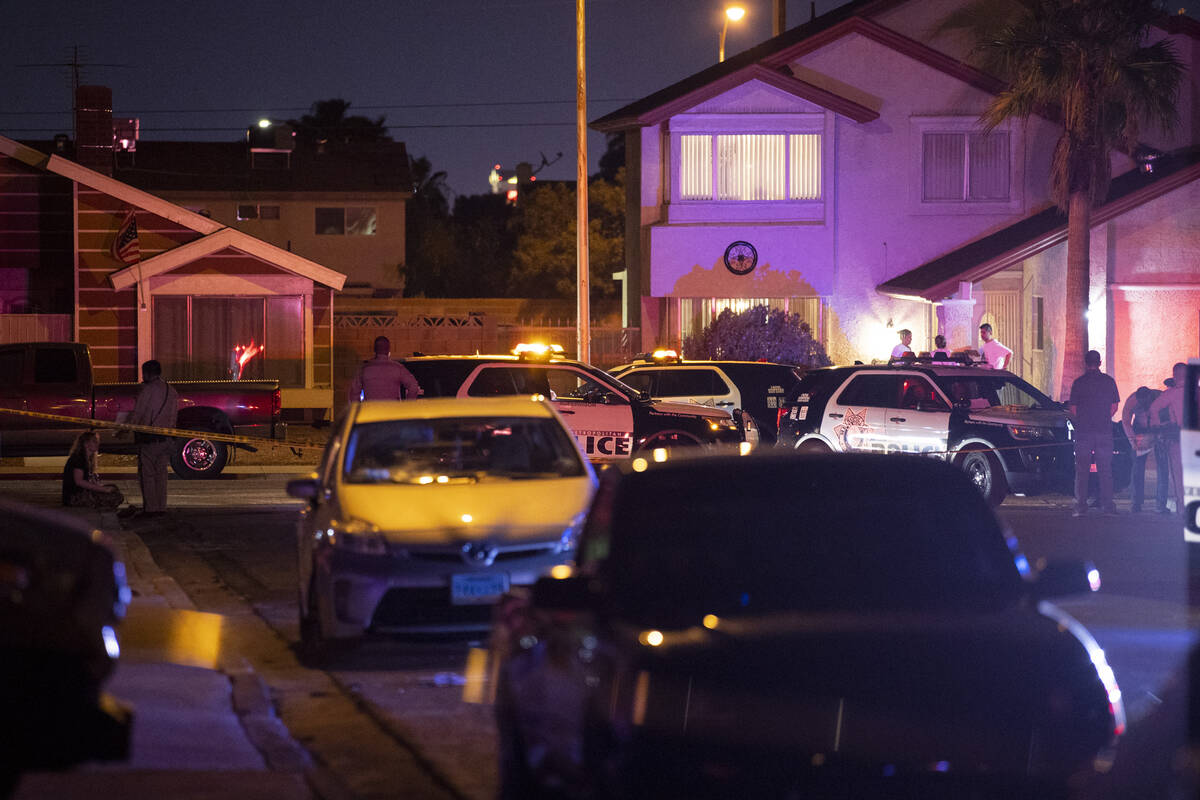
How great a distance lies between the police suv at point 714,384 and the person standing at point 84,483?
908cm

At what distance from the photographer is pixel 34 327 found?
109ft

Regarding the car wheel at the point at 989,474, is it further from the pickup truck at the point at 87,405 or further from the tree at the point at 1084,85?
the pickup truck at the point at 87,405

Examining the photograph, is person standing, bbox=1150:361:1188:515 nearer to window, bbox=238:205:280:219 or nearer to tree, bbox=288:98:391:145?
window, bbox=238:205:280:219

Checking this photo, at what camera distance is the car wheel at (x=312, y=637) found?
9430 millimetres

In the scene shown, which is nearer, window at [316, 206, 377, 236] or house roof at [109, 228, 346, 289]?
house roof at [109, 228, 346, 289]

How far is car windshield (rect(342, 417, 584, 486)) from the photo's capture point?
1039 cm

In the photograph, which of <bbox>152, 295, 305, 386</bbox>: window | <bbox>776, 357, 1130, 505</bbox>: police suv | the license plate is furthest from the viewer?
<bbox>152, 295, 305, 386</bbox>: window

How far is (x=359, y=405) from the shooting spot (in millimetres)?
10852

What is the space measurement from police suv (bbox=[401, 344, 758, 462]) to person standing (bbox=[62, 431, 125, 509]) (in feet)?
13.8

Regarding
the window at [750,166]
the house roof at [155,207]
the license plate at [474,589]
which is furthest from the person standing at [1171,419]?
the house roof at [155,207]

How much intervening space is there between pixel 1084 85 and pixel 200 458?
17.1m

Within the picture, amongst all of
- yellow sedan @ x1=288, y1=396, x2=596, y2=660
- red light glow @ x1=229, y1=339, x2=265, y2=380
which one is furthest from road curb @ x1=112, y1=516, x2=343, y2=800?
red light glow @ x1=229, y1=339, x2=265, y2=380

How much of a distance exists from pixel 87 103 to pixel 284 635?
1104 inches

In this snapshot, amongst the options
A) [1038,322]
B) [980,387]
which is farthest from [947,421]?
[1038,322]
